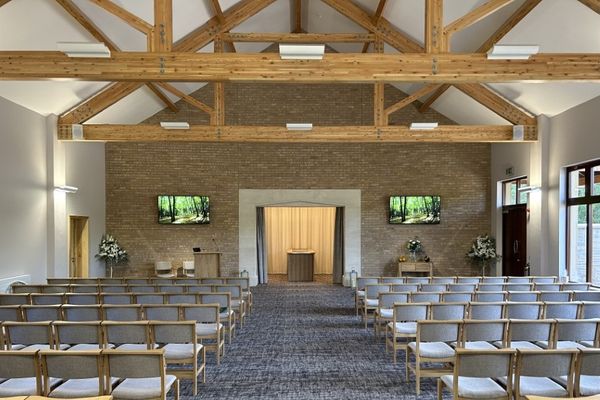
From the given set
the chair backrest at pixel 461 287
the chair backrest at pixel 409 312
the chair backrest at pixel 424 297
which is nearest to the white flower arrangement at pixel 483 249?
the chair backrest at pixel 461 287

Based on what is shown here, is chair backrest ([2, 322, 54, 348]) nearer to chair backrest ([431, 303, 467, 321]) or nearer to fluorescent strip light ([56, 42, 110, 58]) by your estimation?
fluorescent strip light ([56, 42, 110, 58])

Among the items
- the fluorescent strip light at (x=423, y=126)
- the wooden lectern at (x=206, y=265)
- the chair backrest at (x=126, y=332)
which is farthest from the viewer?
the wooden lectern at (x=206, y=265)

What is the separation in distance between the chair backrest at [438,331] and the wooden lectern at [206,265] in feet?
28.8

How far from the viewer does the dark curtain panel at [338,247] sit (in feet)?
48.3

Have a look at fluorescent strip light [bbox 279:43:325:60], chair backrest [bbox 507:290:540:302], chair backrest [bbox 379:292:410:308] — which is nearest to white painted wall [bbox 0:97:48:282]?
fluorescent strip light [bbox 279:43:325:60]

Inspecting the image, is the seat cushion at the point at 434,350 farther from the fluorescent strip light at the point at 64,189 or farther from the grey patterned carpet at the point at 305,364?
the fluorescent strip light at the point at 64,189

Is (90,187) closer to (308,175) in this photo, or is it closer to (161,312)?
(308,175)

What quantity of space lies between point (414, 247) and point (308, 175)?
3.69 m

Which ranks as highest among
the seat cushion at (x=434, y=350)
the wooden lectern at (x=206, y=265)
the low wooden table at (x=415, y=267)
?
the seat cushion at (x=434, y=350)

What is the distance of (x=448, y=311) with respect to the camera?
5801 millimetres

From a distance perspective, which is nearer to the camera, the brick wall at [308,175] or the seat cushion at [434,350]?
the seat cushion at [434,350]

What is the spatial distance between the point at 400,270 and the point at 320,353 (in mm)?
7922

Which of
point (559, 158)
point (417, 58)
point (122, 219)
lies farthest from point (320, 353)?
point (122, 219)

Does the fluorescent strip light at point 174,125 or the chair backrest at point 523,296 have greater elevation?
the fluorescent strip light at point 174,125
